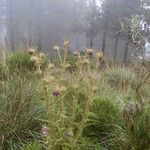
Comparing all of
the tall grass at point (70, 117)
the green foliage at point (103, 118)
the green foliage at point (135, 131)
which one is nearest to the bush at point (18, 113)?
the tall grass at point (70, 117)

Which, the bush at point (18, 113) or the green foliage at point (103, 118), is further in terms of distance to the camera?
the green foliage at point (103, 118)

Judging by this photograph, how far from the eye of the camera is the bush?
3590mm

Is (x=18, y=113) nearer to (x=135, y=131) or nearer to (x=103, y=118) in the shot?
(x=103, y=118)

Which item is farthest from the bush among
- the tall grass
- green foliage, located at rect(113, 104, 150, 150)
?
green foliage, located at rect(113, 104, 150, 150)

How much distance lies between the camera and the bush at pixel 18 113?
3.59 m

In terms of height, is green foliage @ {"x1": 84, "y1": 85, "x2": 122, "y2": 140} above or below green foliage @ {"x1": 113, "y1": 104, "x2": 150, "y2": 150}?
below

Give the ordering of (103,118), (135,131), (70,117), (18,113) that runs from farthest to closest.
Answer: (103,118), (18,113), (70,117), (135,131)

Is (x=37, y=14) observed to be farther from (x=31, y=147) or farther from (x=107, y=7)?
(x=31, y=147)

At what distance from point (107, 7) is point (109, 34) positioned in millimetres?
2698

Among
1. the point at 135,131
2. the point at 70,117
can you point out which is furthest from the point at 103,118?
the point at 135,131

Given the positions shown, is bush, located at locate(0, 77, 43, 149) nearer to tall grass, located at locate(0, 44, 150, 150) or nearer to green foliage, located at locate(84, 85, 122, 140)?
tall grass, located at locate(0, 44, 150, 150)

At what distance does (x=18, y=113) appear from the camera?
12.5 feet

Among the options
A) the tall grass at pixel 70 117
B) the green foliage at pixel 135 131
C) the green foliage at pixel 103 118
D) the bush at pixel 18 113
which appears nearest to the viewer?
the tall grass at pixel 70 117

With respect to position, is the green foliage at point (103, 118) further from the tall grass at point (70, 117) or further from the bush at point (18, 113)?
the bush at point (18, 113)
